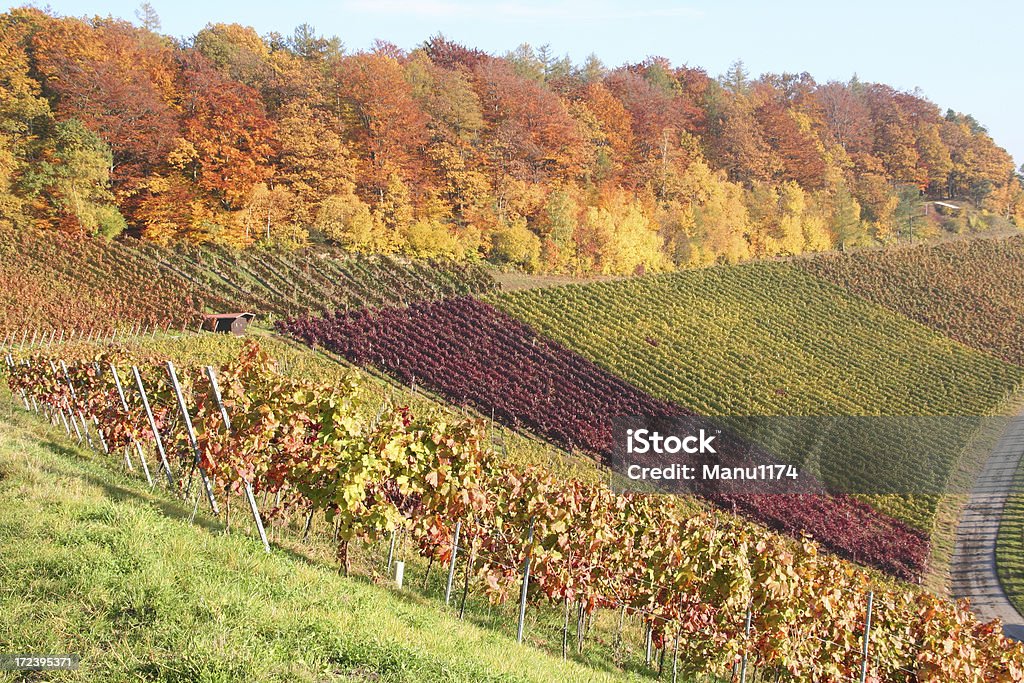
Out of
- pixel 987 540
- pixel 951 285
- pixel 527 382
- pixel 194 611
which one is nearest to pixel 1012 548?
pixel 987 540

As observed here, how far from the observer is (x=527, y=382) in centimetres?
3117

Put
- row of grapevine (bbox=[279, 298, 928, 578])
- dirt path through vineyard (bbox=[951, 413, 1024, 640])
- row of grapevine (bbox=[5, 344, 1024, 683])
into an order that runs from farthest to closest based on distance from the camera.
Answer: row of grapevine (bbox=[279, 298, 928, 578])
dirt path through vineyard (bbox=[951, 413, 1024, 640])
row of grapevine (bbox=[5, 344, 1024, 683])

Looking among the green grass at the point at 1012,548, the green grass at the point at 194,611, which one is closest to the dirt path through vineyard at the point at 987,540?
the green grass at the point at 1012,548

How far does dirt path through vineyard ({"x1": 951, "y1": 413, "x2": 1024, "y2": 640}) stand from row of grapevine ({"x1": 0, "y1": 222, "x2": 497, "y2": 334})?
878 inches

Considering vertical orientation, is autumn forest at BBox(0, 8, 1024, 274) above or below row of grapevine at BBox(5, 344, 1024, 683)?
above

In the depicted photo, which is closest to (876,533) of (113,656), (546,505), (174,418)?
(546,505)

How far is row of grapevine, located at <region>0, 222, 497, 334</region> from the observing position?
101 ft

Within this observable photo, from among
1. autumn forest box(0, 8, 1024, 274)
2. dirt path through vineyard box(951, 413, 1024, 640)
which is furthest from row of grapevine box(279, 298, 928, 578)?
autumn forest box(0, 8, 1024, 274)

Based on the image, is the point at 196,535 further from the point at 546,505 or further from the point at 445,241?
the point at 445,241

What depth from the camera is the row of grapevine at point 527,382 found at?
77.5 feet

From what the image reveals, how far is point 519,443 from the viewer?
1051 inches

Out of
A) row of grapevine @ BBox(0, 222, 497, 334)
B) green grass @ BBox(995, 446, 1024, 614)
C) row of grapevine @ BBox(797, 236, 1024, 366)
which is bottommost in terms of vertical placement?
green grass @ BBox(995, 446, 1024, 614)

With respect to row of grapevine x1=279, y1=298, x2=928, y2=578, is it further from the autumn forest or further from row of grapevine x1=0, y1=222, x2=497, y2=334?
the autumn forest

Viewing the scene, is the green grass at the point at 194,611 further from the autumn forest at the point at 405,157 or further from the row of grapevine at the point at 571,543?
the autumn forest at the point at 405,157
